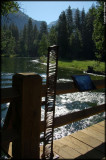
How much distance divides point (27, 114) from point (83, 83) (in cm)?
113

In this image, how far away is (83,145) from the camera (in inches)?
103

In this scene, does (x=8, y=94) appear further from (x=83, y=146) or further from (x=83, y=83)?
(x=83, y=146)

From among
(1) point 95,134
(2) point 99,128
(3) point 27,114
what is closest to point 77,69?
(2) point 99,128

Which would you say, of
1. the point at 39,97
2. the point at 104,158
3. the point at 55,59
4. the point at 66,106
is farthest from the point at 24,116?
the point at 66,106

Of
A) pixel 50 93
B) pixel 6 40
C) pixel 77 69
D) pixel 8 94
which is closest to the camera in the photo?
pixel 8 94

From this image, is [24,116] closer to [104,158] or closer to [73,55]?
[104,158]

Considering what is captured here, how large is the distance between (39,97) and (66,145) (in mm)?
1264

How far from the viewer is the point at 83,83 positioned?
97.3 inches

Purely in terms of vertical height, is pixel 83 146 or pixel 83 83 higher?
pixel 83 83

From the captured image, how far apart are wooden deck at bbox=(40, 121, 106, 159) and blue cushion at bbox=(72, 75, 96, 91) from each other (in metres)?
0.87

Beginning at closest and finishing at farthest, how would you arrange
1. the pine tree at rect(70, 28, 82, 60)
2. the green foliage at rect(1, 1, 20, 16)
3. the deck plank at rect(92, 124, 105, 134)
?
the deck plank at rect(92, 124, 105, 134) < the green foliage at rect(1, 1, 20, 16) < the pine tree at rect(70, 28, 82, 60)

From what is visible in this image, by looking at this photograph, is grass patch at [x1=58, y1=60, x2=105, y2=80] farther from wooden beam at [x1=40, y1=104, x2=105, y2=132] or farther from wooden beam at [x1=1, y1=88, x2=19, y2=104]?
wooden beam at [x1=1, y1=88, x2=19, y2=104]

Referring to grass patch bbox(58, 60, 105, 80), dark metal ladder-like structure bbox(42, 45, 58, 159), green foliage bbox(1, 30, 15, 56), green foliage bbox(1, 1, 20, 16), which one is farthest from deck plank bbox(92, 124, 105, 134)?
grass patch bbox(58, 60, 105, 80)

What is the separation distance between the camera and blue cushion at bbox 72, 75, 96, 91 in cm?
238
